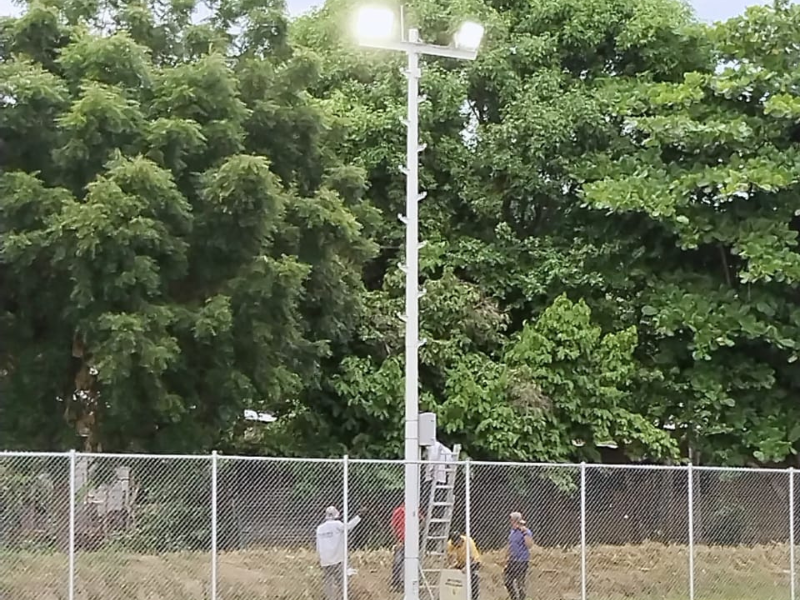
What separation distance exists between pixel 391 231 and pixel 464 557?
35.8ft

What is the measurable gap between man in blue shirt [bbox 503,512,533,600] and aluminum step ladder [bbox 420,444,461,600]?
1088 mm

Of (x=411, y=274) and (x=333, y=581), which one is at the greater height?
(x=411, y=274)

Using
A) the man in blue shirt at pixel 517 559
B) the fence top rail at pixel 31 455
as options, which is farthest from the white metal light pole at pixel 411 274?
the fence top rail at pixel 31 455

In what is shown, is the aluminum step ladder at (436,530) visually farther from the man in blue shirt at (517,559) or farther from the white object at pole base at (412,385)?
the man in blue shirt at (517,559)

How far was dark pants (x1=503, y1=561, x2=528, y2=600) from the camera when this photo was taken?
17344 mm

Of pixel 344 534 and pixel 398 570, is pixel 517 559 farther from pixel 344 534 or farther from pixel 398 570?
pixel 344 534

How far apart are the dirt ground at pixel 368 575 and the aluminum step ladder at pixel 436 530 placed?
2.09 ft

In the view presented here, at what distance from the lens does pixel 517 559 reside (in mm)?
17328

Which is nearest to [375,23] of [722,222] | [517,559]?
[517,559]

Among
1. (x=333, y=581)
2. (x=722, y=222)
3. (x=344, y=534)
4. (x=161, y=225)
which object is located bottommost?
(x=333, y=581)

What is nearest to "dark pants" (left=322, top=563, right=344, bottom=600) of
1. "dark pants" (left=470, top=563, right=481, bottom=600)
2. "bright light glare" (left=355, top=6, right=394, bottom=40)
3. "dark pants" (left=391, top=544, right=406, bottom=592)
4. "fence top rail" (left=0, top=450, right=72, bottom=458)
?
"dark pants" (left=391, top=544, right=406, bottom=592)

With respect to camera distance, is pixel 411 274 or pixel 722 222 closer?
pixel 411 274

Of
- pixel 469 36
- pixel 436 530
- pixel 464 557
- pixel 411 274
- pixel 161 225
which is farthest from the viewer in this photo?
pixel 161 225

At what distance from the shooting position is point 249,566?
15977 mm
